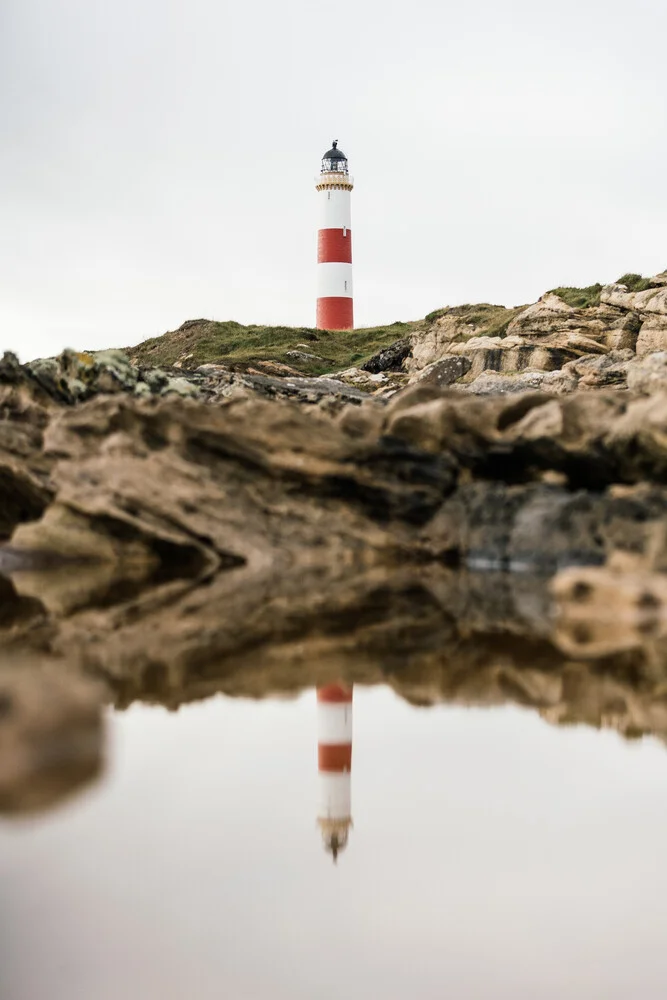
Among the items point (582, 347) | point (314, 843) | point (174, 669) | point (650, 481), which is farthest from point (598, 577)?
point (582, 347)

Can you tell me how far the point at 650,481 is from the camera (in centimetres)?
1314

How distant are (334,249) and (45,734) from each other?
56.2 meters

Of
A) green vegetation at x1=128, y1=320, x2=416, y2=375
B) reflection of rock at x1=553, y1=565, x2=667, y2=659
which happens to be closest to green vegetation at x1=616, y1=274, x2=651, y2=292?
green vegetation at x1=128, y1=320, x2=416, y2=375

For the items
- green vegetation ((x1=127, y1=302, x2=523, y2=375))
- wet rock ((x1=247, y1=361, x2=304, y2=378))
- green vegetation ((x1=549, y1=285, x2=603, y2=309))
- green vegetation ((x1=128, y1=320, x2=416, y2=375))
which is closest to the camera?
green vegetation ((x1=549, y1=285, x2=603, y2=309))

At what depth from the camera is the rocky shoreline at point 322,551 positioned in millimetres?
7801

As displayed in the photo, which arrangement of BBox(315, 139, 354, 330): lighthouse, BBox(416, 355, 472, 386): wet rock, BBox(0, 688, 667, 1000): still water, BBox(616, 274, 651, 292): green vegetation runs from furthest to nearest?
1. BBox(315, 139, 354, 330): lighthouse
2. BBox(616, 274, 651, 292): green vegetation
3. BBox(416, 355, 472, 386): wet rock
4. BBox(0, 688, 667, 1000): still water

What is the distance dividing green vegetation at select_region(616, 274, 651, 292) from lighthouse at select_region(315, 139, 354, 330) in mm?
19608

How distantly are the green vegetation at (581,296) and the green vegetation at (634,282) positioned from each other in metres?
0.96

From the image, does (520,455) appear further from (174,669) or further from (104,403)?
(174,669)

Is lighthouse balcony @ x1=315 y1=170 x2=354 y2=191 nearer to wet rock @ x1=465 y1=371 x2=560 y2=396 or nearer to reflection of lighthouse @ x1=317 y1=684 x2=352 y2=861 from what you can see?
wet rock @ x1=465 y1=371 x2=560 y2=396

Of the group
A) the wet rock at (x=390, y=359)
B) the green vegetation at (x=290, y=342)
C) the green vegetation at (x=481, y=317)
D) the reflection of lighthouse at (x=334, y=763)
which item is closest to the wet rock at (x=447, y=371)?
the green vegetation at (x=481, y=317)

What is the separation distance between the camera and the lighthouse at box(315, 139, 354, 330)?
201 ft

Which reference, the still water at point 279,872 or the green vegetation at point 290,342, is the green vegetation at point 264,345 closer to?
the green vegetation at point 290,342

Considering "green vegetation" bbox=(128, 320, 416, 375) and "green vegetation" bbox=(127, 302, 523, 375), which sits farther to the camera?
"green vegetation" bbox=(128, 320, 416, 375)
